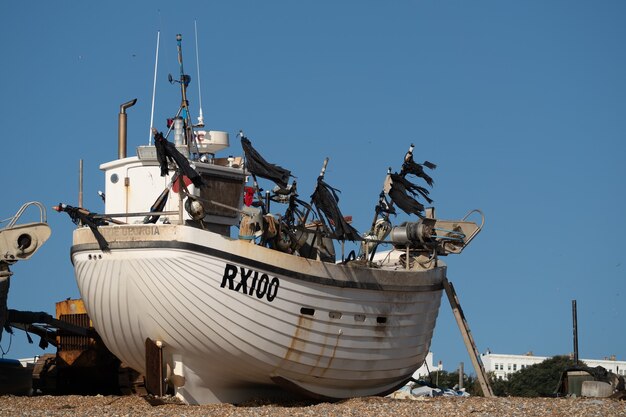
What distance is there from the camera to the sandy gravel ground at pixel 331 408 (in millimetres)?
21094

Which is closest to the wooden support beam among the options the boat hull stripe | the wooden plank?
the boat hull stripe

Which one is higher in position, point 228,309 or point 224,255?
point 224,255

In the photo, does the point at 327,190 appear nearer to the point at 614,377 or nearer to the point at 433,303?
the point at 433,303

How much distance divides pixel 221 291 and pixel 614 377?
10978mm

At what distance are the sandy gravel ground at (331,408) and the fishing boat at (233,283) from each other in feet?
2.40

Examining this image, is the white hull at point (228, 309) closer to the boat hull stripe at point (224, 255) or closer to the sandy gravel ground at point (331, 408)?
the boat hull stripe at point (224, 255)

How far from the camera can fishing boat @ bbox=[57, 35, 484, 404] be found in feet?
72.2

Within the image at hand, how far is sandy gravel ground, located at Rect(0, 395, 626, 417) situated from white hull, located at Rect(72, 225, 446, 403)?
669mm

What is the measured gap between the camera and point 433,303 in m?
27.8

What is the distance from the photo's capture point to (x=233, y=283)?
2209 centimetres

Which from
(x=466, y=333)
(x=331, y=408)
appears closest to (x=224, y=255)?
(x=331, y=408)

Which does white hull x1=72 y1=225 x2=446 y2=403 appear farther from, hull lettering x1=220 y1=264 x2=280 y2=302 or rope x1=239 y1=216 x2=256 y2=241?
rope x1=239 y1=216 x2=256 y2=241

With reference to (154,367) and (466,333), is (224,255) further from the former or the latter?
(466,333)

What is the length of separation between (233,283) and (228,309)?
494 millimetres
